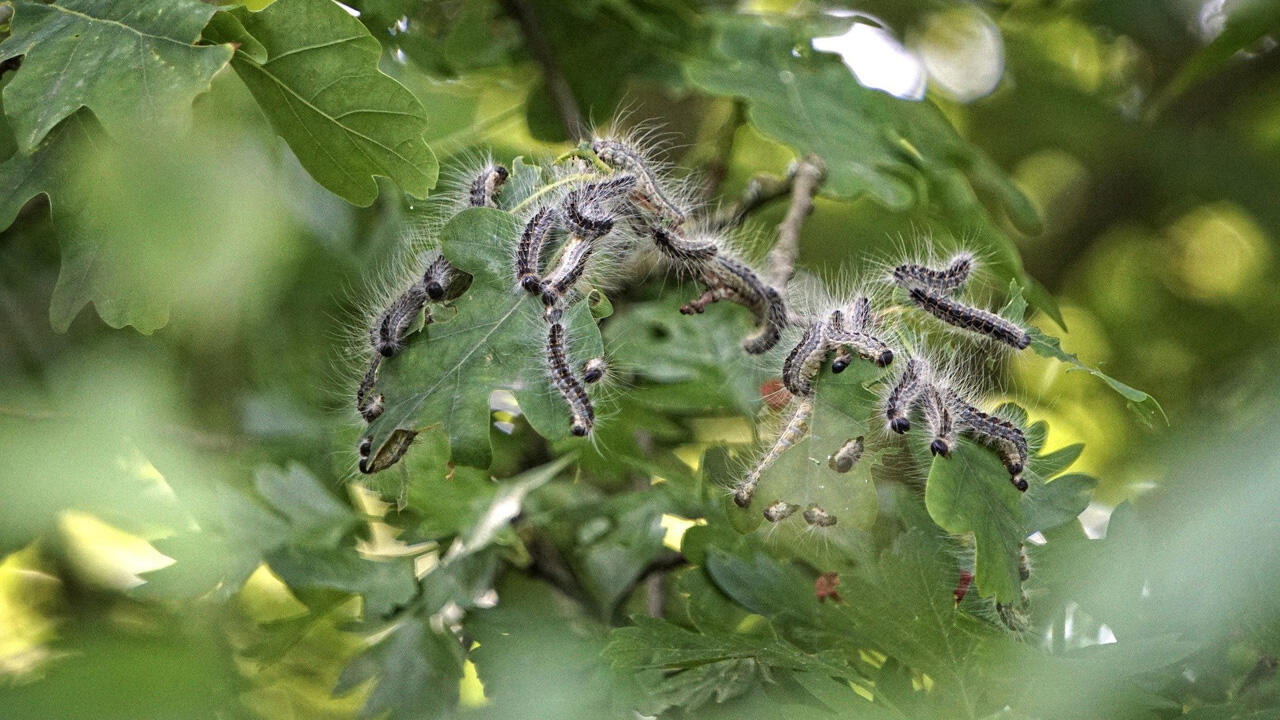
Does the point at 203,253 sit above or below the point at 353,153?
below

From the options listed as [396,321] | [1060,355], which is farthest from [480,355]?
[1060,355]

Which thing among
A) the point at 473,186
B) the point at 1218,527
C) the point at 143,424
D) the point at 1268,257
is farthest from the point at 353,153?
the point at 1268,257

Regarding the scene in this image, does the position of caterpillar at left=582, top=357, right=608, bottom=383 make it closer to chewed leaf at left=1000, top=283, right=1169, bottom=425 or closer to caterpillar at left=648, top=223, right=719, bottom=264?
caterpillar at left=648, top=223, right=719, bottom=264

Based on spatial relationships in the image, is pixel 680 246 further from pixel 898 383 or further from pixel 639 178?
pixel 898 383

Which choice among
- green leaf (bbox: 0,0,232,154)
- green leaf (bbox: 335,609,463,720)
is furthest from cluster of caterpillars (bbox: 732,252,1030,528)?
green leaf (bbox: 0,0,232,154)

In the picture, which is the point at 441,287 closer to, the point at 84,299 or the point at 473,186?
the point at 473,186

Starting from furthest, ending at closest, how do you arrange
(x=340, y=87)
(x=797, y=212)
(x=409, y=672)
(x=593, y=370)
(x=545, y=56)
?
(x=545, y=56) → (x=797, y=212) → (x=409, y=672) → (x=340, y=87) → (x=593, y=370)
